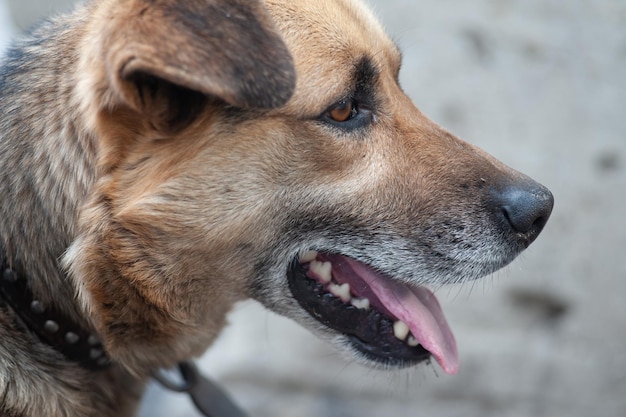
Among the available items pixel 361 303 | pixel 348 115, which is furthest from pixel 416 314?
pixel 348 115

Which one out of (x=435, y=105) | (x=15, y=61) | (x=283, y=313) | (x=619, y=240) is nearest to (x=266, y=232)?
(x=283, y=313)

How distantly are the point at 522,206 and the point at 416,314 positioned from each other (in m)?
0.49

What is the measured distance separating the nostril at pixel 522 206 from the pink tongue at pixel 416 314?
41 cm

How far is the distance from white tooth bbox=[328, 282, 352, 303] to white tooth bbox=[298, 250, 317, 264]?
0.11 meters

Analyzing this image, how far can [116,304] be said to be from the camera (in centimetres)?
215

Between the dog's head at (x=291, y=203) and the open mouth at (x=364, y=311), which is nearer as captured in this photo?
the dog's head at (x=291, y=203)

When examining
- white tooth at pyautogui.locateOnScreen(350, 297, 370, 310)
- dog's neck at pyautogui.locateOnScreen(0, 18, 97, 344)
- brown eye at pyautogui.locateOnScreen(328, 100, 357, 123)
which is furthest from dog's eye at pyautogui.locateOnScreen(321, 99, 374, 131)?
dog's neck at pyautogui.locateOnScreen(0, 18, 97, 344)

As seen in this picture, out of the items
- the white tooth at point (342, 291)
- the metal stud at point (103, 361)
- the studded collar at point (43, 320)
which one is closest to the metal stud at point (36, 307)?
the studded collar at point (43, 320)

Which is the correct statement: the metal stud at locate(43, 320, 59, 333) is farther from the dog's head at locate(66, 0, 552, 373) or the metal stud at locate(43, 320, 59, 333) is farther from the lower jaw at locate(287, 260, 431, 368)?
the lower jaw at locate(287, 260, 431, 368)

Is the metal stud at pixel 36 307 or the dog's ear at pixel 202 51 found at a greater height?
the dog's ear at pixel 202 51

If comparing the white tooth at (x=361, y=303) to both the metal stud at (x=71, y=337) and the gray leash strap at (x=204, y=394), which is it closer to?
the gray leash strap at (x=204, y=394)

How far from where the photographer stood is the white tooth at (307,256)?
2.35 metres

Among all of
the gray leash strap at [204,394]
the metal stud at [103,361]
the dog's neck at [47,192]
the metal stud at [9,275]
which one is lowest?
the gray leash strap at [204,394]

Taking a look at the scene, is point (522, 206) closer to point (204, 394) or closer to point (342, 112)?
point (342, 112)
